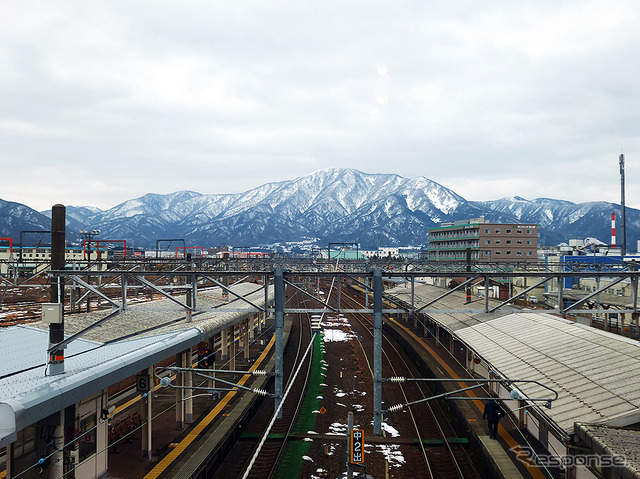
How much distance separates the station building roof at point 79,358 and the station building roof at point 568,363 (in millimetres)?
8901

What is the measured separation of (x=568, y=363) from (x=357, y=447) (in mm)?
8103

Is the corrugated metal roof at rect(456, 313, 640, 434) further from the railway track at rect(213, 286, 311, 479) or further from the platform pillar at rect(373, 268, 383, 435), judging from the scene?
the railway track at rect(213, 286, 311, 479)

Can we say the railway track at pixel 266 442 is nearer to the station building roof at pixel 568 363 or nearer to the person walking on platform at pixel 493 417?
the person walking on platform at pixel 493 417

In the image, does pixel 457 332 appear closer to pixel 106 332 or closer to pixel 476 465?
pixel 476 465

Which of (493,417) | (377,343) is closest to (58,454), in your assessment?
(377,343)

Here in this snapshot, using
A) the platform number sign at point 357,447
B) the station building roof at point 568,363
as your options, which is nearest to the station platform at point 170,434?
the platform number sign at point 357,447

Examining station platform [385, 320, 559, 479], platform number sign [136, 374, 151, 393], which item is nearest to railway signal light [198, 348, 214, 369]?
platform number sign [136, 374, 151, 393]

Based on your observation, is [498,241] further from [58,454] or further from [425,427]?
[58,454]

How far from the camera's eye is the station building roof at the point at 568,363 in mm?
10160

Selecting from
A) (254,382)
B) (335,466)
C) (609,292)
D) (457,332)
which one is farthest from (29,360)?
(609,292)

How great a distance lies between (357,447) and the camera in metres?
9.37

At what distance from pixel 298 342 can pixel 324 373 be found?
9410 millimetres

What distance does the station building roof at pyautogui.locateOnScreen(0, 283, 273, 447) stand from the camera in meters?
8.38

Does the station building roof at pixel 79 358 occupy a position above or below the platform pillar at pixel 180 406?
above
